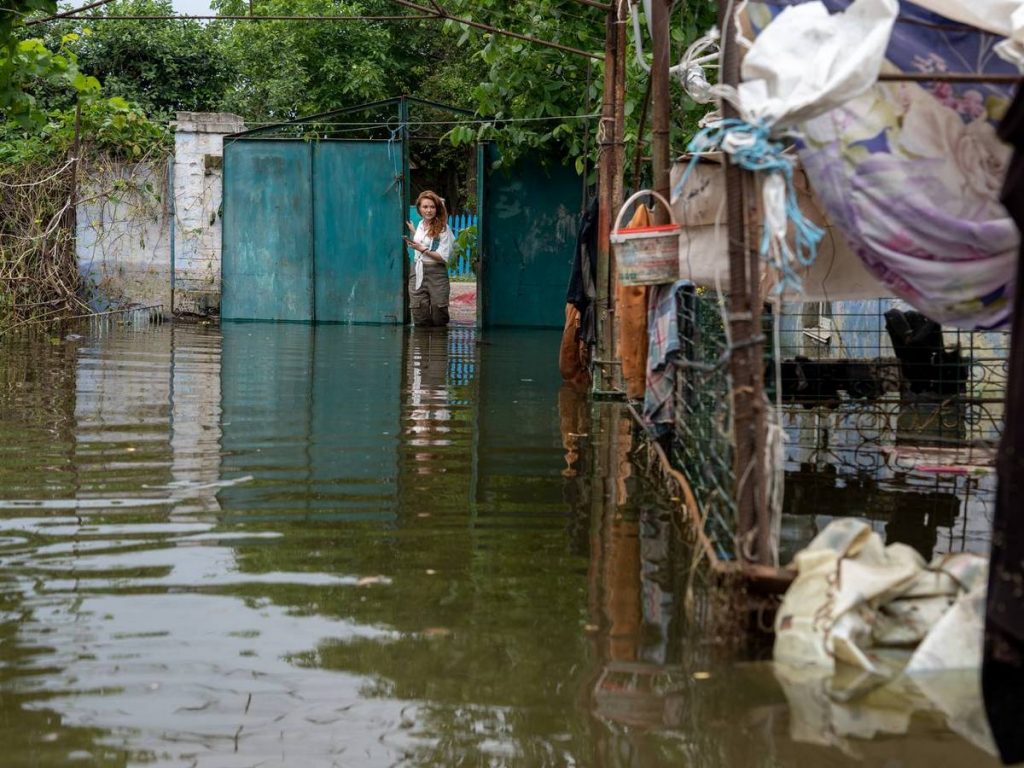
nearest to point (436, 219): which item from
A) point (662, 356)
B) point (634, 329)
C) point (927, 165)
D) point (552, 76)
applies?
point (552, 76)

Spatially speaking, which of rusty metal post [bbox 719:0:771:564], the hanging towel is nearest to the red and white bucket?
the hanging towel

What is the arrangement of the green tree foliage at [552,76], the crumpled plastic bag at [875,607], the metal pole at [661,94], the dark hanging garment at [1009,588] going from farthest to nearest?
the green tree foliage at [552,76] → the metal pole at [661,94] → the crumpled plastic bag at [875,607] → the dark hanging garment at [1009,588]

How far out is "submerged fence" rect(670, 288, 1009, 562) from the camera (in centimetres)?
552

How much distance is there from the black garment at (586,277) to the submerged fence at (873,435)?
91.7 inches

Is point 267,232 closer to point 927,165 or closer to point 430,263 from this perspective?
point 430,263

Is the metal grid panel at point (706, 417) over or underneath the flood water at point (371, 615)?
over

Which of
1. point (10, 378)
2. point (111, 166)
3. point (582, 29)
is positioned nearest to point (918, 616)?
point (10, 378)

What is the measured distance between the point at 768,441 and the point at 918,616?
2.19 feet

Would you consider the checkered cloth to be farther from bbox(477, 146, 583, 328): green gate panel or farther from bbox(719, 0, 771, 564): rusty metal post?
bbox(477, 146, 583, 328): green gate panel

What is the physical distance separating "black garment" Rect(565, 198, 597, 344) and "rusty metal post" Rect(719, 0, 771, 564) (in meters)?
5.91

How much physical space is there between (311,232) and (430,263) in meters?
1.92

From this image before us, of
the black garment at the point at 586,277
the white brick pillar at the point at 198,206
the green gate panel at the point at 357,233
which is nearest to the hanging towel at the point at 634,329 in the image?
the black garment at the point at 586,277

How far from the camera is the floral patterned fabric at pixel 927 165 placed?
174 inches

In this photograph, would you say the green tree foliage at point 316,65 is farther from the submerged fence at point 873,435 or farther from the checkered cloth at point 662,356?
the checkered cloth at point 662,356
